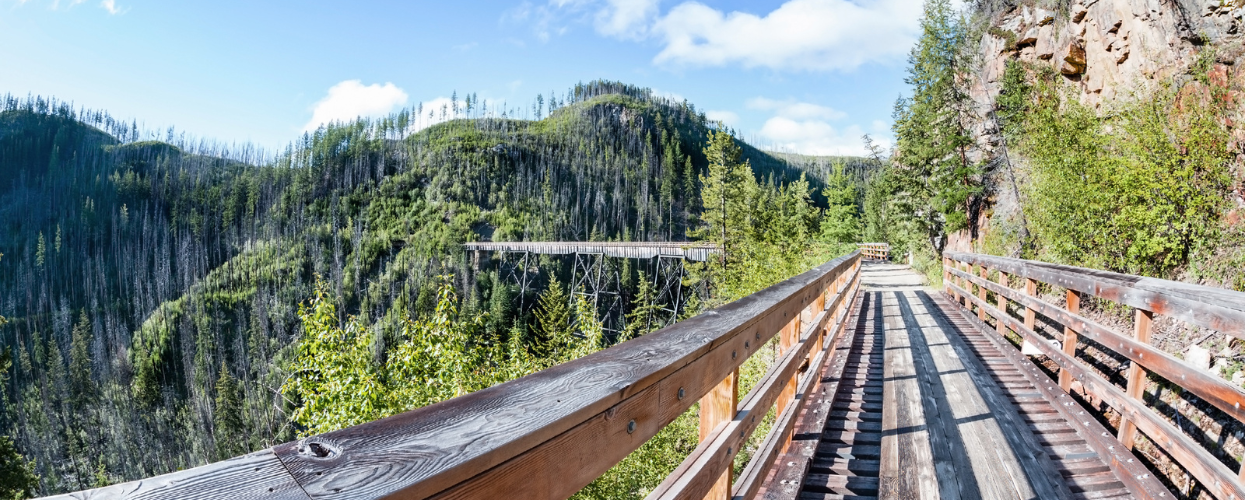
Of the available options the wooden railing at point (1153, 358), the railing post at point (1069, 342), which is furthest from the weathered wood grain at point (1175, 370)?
the railing post at point (1069, 342)

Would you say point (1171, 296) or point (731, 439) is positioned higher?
point (1171, 296)

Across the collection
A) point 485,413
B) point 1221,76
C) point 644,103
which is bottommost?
point 485,413

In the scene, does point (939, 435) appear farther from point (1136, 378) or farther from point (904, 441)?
point (1136, 378)

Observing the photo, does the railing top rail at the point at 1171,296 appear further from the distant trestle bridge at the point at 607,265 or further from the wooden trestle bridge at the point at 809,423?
the distant trestle bridge at the point at 607,265

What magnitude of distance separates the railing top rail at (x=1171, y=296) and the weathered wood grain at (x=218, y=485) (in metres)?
3.29

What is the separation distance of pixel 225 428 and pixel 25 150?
13792 centimetres

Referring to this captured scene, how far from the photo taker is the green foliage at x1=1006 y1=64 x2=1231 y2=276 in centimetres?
592

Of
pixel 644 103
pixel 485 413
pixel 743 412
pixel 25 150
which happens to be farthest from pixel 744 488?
pixel 25 150

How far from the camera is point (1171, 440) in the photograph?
101 inches

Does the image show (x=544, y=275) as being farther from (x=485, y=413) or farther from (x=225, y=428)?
(x=485, y=413)

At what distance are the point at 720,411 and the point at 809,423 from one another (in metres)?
1.70

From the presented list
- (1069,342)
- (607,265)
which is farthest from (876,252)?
(1069,342)

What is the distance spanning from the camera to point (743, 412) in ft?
6.49

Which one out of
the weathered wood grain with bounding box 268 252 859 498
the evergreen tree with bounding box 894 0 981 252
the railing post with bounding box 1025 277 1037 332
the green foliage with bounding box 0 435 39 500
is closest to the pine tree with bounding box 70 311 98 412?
the green foliage with bounding box 0 435 39 500
